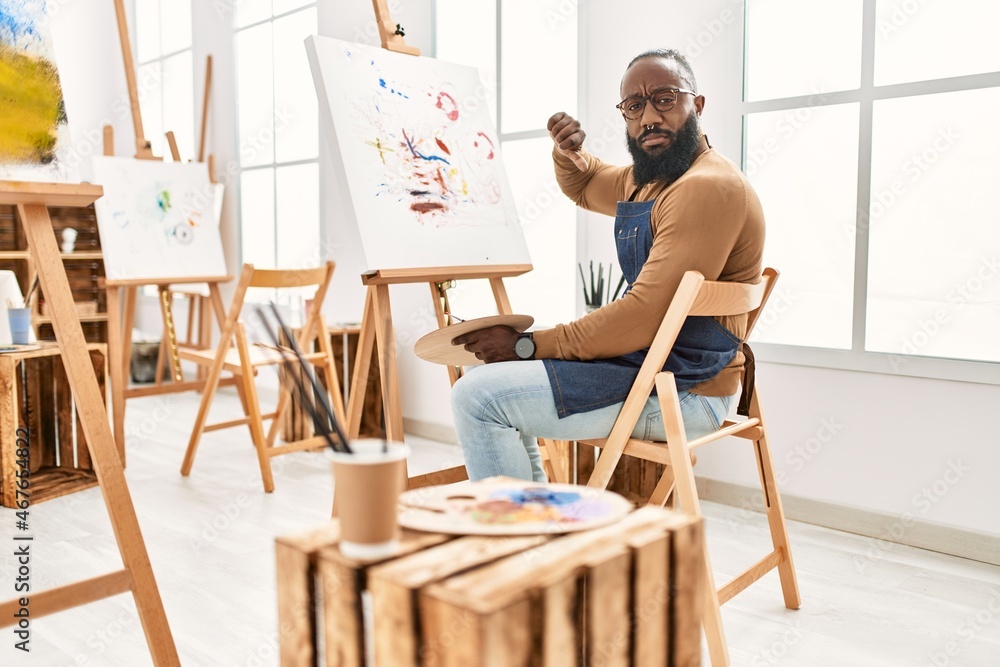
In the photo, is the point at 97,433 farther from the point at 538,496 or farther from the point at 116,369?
the point at 116,369

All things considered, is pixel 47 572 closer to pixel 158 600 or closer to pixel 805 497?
pixel 158 600

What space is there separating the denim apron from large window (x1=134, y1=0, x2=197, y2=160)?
4.34 metres

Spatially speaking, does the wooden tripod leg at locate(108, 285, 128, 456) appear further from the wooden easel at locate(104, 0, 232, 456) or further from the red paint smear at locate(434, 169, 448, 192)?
the red paint smear at locate(434, 169, 448, 192)

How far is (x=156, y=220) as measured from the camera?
3.94 meters

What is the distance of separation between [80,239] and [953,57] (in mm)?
5118

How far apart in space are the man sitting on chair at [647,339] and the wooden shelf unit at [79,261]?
418cm

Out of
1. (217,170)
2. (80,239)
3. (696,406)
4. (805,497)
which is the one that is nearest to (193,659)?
(696,406)

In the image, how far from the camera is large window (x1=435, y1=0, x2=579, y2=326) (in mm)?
3447

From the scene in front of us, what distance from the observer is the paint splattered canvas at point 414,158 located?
221 centimetres

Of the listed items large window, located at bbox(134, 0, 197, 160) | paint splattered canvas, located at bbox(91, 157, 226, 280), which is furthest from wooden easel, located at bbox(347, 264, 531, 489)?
large window, located at bbox(134, 0, 197, 160)

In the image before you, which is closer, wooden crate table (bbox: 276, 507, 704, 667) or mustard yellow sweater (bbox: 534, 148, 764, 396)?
wooden crate table (bbox: 276, 507, 704, 667)

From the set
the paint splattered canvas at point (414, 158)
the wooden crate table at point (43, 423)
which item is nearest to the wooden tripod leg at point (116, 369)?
the wooden crate table at point (43, 423)

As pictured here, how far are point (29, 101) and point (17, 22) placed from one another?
157mm

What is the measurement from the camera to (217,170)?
530 cm
